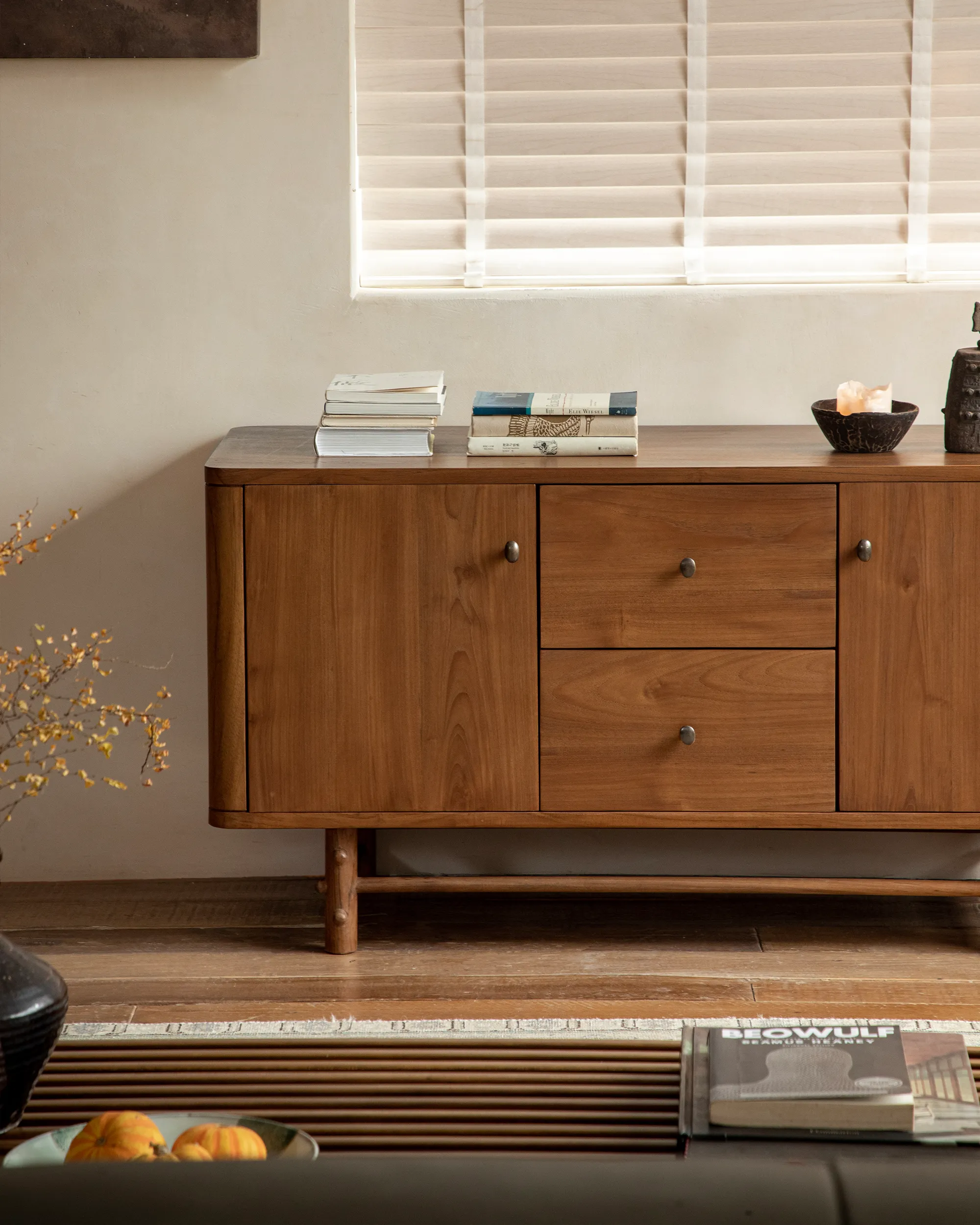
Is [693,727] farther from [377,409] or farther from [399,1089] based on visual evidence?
[399,1089]

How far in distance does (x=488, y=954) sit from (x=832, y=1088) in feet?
4.13

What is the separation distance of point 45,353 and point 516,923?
1.29 meters

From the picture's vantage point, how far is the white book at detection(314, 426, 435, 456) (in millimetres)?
2148

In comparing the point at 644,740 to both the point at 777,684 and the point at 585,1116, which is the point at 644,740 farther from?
the point at 585,1116

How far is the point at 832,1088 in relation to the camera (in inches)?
40.8

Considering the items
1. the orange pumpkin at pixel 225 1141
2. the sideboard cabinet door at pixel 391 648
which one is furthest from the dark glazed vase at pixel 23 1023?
the sideboard cabinet door at pixel 391 648

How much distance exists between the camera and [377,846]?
2576 mm

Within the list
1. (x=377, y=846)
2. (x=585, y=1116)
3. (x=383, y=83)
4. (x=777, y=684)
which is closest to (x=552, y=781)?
(x=777, y=684)

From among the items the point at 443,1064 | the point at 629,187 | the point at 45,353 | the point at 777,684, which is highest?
the point at 629,187

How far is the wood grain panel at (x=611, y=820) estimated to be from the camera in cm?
211

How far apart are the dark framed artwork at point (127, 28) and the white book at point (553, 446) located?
2.75 ft

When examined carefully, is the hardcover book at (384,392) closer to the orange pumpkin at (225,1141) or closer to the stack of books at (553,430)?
the stack of books at (553,430)

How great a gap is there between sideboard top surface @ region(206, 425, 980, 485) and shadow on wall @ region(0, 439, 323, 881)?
372 millimetres

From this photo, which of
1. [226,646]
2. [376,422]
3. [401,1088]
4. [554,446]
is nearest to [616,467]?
[554,446]
